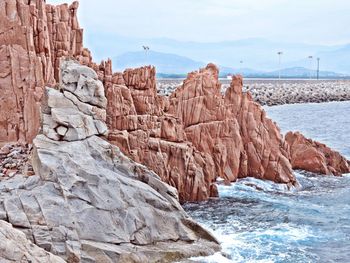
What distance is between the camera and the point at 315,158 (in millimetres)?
43719

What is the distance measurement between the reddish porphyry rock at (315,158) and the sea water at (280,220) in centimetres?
110

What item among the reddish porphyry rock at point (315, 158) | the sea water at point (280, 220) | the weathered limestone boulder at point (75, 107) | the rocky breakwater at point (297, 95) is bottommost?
the sea water at point (280, 220)

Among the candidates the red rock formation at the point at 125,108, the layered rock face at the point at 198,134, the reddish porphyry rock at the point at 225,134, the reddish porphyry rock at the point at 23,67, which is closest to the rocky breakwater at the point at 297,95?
the layered rock face at the point at 198,134

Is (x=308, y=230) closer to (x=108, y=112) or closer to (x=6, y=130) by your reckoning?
(x=108, y=112)

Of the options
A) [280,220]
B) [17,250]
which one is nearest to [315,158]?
[280,220]

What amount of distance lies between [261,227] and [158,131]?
9.13 metres

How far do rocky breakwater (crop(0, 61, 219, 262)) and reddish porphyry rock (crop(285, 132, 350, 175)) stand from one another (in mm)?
20849

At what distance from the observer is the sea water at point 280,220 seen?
976 inches

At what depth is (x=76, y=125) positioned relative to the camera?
25.7 meters

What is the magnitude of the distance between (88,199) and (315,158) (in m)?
25.5

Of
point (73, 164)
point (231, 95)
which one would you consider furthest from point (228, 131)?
point (73, 164)

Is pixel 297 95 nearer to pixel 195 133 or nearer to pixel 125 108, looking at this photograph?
pixel 195 133

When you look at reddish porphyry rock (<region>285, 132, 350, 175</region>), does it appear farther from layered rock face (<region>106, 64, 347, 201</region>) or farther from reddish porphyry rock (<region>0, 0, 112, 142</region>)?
reddish porphyry rock (<region>0, 0, 112, 142</region>)

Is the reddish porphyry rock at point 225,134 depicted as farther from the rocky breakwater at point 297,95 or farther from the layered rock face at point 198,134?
the rocky breakwater at point 297,95
